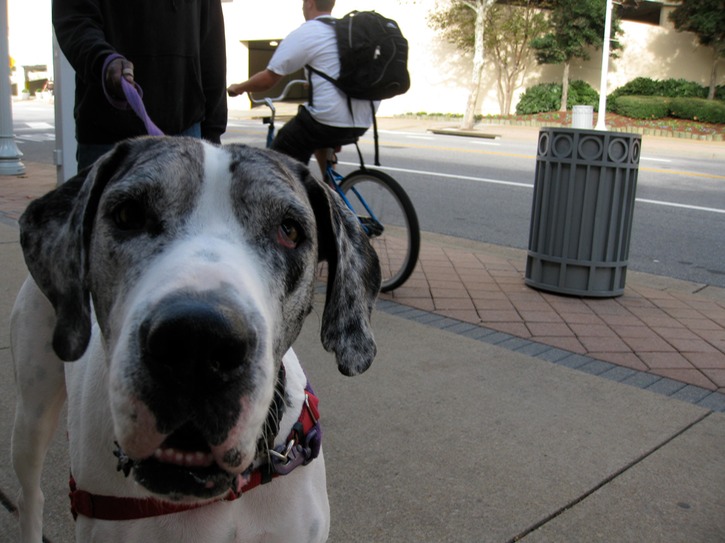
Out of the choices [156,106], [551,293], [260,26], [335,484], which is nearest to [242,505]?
[335,484]

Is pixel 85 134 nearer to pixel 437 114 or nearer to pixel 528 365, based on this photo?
pixel 528 365

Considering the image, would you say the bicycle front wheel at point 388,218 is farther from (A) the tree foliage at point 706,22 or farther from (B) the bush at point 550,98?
(A) the tree foliage at point 706,22

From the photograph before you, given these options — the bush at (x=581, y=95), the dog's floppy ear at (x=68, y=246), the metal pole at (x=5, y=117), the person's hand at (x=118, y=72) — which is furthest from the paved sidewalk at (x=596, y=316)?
the bush at (x=581, y=95)

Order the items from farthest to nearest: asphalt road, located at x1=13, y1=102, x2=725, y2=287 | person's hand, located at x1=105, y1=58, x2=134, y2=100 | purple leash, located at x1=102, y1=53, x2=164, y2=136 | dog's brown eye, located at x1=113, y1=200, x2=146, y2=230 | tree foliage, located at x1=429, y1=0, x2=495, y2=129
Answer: tree foliage, located at x1=429, y1=0, x2=495, y2=129 → asphalt road, located at x1=13, y1=102, x2=725, y2=287 → person's hand, located at x1=105, y1=58, x2=134, y2=100 → purple leash, located at x1=102, y1=53, x2=164, y2=136 → dog's brown eye, located at x1=113, y1=200, x2=146, y2=230

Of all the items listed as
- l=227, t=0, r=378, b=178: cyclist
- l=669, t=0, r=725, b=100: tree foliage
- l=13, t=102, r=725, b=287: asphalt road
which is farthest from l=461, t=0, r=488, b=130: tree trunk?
l=227, t=0, r=378, b=178: cyclist

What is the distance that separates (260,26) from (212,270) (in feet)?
122

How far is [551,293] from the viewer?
248 inches

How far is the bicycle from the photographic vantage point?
237 inches

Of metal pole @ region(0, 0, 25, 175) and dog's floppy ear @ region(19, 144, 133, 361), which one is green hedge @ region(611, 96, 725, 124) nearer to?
metal pole @ region(0, 0, 25, 175)

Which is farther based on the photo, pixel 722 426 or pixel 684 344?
pixel 684 344

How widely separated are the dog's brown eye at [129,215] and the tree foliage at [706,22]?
3265cm

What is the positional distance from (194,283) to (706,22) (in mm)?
32948

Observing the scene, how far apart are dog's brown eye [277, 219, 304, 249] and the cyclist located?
3.82 meters

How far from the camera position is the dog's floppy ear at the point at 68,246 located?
6.67 ft
